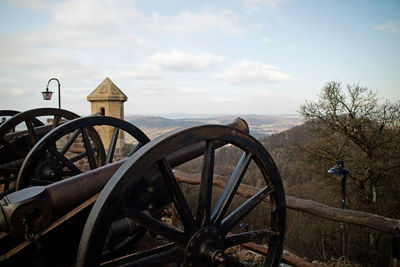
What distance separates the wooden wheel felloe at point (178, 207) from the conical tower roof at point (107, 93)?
5.79 meters

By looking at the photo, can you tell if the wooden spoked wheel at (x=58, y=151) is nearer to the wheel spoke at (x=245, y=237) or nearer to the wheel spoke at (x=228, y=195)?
the wheel spoke at (x=228, y=195)

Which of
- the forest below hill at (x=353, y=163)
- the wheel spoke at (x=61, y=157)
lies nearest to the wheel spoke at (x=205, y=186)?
the wheel spoke at (x=61, y=157)

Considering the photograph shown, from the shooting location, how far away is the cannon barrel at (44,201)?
1.38 meters

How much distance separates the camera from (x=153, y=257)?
1.54m

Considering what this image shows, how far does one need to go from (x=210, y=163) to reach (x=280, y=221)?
2.74ft

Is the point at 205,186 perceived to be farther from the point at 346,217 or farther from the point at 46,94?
the point at 46,94

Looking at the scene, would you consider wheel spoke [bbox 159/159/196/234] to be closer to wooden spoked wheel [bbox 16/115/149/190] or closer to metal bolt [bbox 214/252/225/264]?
metal bolt [bbox 214/252/225/264]

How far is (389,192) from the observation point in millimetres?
12617

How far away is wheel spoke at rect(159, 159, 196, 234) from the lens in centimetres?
147

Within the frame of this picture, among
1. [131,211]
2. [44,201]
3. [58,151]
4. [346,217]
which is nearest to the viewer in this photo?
[131,211]

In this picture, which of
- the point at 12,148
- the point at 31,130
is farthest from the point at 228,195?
the point at 12,148

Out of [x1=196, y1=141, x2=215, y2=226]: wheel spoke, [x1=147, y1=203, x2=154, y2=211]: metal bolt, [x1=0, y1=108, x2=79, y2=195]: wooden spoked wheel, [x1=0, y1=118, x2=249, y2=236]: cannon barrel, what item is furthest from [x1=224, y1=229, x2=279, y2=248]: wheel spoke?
[x1=0, y1=108, x2=79, y2=195]: wooden spoked wheel

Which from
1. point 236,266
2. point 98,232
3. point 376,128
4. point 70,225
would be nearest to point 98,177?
point 70,225

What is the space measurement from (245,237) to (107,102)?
6.33 metres
